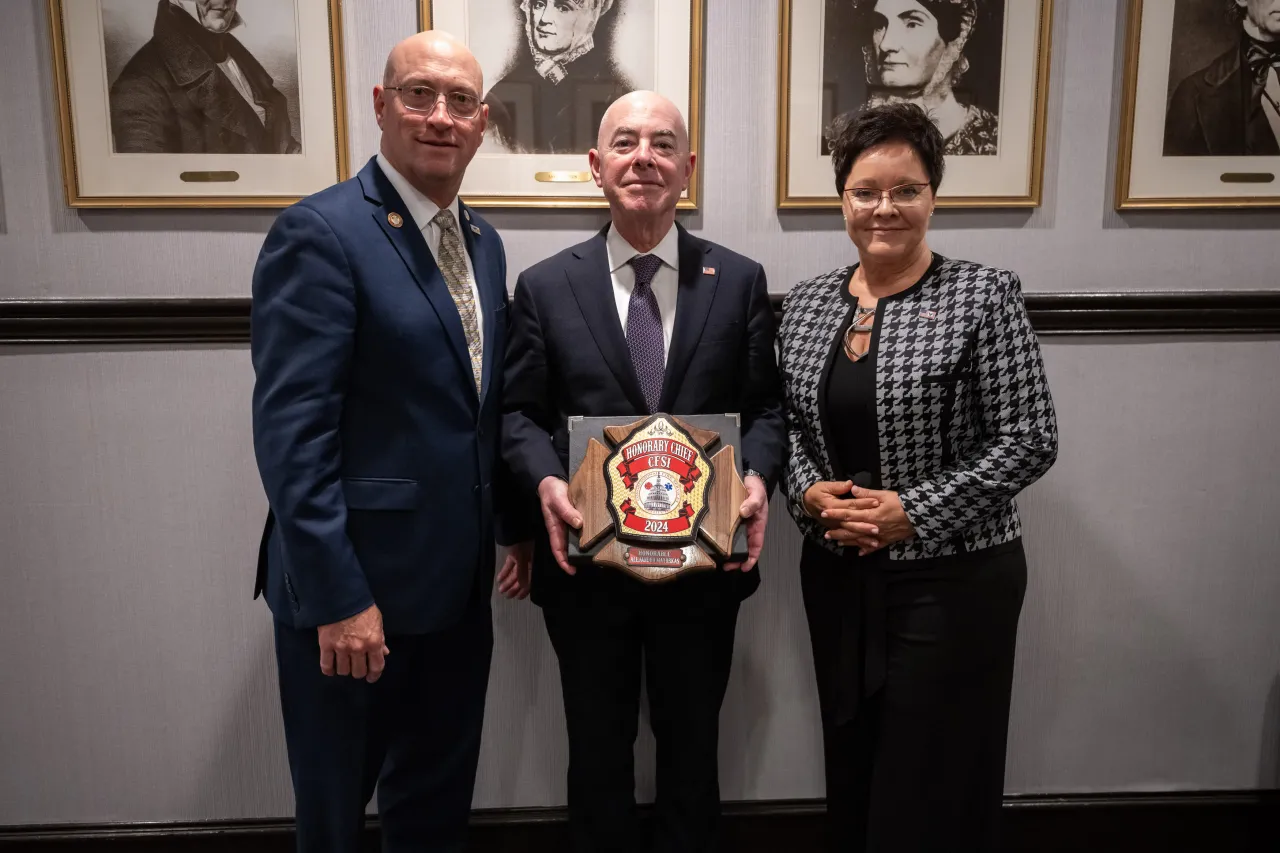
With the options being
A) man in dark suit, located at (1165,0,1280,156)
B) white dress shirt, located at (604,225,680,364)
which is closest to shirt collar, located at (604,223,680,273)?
white dress shirt, located at (604,225,680,364)

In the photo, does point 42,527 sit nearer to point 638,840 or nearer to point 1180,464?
point 638,840

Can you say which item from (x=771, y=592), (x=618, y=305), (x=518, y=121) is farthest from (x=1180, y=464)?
(x=518, y=121)

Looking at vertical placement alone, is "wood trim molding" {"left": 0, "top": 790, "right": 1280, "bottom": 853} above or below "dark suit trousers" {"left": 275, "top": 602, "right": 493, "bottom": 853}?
below

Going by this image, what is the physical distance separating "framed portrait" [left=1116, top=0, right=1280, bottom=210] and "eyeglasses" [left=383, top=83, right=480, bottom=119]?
1535 mm

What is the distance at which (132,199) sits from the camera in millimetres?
1814

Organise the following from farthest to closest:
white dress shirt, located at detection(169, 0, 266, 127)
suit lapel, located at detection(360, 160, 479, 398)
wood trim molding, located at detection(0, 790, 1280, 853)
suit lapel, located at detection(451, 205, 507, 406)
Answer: wood trim molding, located at detection(0, 790, 1280, 853)
white dress shirt, located at detection(169, 0, 266, 127)
suit lapel, located at detection(451, 205, 507, 406)
suit lapel, located at detection(360, 160, 479, 398)

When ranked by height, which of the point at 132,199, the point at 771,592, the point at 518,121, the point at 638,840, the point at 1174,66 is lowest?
the point at 638,840

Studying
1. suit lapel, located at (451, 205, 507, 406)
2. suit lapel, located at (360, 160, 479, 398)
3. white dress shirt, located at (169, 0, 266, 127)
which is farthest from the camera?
white dress shirt, located at (169, 0, 266, 127)

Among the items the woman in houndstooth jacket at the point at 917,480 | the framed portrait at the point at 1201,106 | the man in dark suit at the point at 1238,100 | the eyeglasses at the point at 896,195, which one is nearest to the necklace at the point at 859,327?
the woman in houndstooth jacket at the point at 917,480

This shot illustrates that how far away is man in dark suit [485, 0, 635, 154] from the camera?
180cm

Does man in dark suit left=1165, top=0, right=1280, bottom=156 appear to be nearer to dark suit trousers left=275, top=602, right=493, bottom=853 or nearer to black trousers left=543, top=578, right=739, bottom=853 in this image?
black trousers left=543, top=578, right=739, bottom=853

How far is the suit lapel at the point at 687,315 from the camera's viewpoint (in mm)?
1529

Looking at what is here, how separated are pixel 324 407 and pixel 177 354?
33.1 inches

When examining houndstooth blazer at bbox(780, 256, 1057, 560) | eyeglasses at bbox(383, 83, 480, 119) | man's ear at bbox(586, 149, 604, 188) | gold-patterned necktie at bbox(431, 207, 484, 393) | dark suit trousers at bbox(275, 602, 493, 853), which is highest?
eyeglasses at bbox(383, 83, 480, 119)
